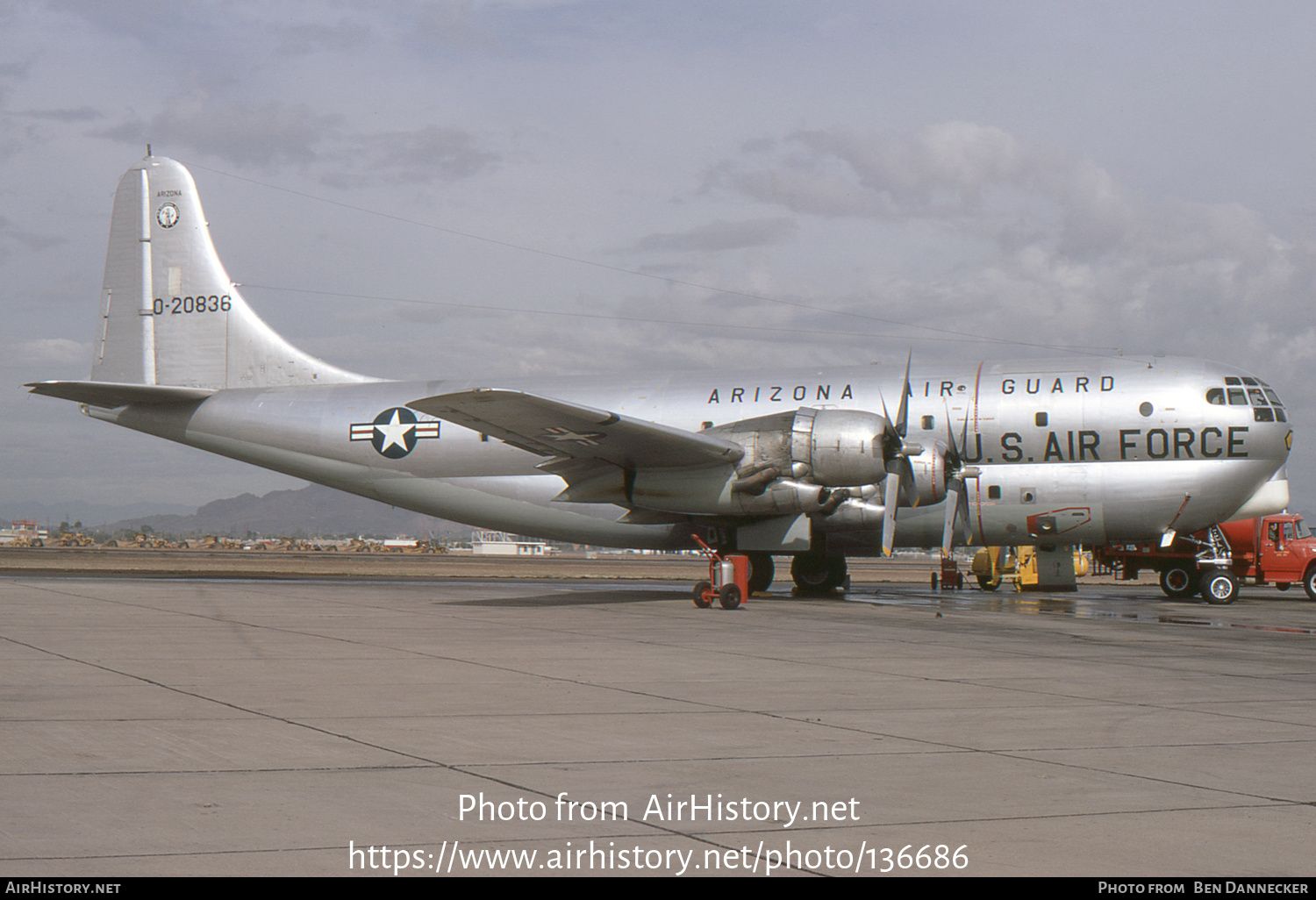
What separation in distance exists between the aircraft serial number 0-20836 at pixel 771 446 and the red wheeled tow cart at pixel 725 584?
1263 mm

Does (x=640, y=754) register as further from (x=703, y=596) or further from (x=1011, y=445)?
(x=1011, y=445)

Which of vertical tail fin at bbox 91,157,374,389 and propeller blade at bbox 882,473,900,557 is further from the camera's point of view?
vertical tail fin at bbox 91,157,374,389

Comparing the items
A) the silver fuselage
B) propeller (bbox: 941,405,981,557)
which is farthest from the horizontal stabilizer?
propeller (bbox: 941,405,981,557)

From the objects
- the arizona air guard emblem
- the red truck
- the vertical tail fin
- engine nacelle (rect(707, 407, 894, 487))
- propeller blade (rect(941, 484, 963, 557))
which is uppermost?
the vertical tail fin

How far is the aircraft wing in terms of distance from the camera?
19719 millimetres

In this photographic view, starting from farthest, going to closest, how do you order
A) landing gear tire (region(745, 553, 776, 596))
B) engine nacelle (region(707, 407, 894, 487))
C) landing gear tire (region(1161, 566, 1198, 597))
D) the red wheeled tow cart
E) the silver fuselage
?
1. landing gear tire (region(1161, 566, 1198, 597))
2. landing gear tire (region(745, 553, 776, 596))
3. the silver fuselage
4. the red wheeled tow cart
5. engine nacelle (region(707, 407, 894, 487))

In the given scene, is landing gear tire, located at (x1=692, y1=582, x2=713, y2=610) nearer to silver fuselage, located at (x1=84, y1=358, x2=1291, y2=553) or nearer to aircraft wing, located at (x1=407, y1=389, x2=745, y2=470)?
aircraft wing, located at (x1=407, y1=389, x2=745, y2=470)

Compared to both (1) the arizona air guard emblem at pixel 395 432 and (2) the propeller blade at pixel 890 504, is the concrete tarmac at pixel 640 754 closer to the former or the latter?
(2) the propeller blade at pixel 890 504

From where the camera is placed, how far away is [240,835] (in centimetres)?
481

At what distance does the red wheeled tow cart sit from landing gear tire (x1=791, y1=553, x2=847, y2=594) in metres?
5.08

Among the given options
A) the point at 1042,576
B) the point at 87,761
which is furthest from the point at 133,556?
the point at 87,761

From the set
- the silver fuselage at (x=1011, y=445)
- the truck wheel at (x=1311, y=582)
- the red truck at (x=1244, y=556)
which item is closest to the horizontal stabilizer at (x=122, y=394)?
the silver fuselage at (x=1011, y=445)

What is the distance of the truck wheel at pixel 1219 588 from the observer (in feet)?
87.0
